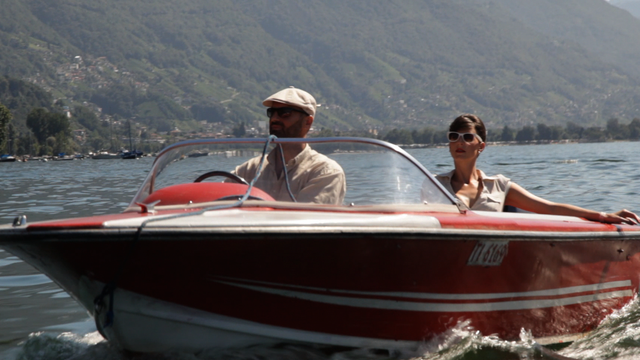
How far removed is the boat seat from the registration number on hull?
3.89 ft

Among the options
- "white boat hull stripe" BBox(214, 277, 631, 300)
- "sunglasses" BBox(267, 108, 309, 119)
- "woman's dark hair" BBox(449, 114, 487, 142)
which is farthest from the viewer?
"woman's dark hair" BBox(449, 114, 487, 142)

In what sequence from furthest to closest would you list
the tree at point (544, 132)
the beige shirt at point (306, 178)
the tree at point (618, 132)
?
1. the tree at point (544, 132)
2. the tree at point (618, 132)
3. the beige shirt at point (306, 178)

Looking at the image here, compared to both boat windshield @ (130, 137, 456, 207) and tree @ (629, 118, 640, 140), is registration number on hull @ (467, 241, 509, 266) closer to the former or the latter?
boat windshield @ (130, 137, 456, 207)

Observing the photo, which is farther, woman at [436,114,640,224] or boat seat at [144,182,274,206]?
woman at [436,114,640,224]

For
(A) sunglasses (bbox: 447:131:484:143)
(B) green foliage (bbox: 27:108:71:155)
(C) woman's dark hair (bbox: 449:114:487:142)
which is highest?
(C) woman's dark hair (bbox: 449:114:487:142)

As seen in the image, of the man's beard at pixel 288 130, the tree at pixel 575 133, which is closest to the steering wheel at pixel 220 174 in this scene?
the man's beard at pixel 288 130

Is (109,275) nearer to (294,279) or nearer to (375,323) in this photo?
(294,279)

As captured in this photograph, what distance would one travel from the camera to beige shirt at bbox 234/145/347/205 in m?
4.41

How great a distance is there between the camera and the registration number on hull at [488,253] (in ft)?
14.0

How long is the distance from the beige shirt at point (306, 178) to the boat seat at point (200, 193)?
0.12 meters

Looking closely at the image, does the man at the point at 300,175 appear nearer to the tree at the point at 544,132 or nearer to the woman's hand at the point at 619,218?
the woman's hand at the point at 619,218

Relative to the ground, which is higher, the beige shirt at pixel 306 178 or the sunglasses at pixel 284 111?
the sunglasses at pixel 284 111

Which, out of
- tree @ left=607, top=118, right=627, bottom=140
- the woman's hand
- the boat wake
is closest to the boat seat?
the boat wake

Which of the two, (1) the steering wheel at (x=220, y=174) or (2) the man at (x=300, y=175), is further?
(1) the steering wheel at (x=220, y=174)
